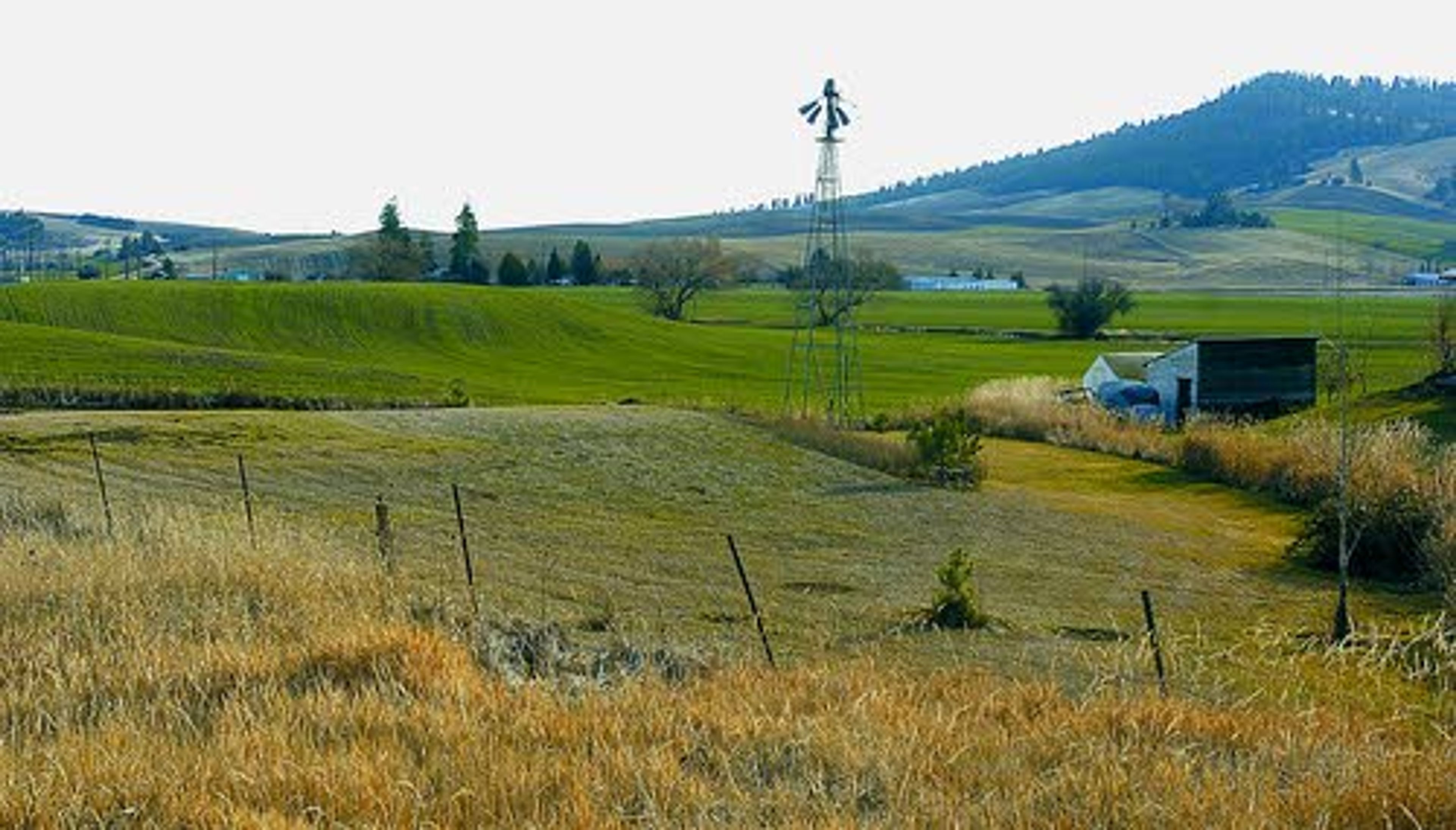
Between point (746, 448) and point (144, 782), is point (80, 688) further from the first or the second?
point (746, 448)

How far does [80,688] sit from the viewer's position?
8570 millimetres

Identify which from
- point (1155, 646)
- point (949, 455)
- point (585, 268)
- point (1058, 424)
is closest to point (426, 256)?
point (585, 268)

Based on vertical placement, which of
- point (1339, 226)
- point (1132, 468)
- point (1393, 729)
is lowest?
point (1132, 468)

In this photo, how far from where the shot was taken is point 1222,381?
195 ft

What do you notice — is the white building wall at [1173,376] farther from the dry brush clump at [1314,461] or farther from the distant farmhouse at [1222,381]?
the dry brush clump at [1314,461]

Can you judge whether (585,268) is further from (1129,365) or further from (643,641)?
(643,641)

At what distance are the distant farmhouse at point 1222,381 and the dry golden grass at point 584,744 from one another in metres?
50.4

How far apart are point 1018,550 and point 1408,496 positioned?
7515 millimetres

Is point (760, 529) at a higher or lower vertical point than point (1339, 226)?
lower

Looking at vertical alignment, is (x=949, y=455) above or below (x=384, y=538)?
below

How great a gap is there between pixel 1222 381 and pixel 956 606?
45.1m

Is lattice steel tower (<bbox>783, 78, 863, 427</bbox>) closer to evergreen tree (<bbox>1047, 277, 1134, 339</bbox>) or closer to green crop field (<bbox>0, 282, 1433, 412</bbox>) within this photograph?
green crop field (<bbox>0, 282, 1433, 412</bbox>)

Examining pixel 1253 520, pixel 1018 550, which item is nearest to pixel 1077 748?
pixel 1018 550

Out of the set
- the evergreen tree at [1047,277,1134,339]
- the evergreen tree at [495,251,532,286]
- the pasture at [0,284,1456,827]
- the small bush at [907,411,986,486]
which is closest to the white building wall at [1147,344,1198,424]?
the pasture at [0,284,1456,827]
